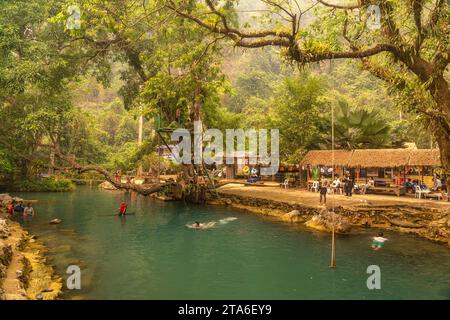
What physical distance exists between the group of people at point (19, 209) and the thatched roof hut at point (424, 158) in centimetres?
2593

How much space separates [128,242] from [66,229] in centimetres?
545

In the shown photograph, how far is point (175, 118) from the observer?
2945 centimetres

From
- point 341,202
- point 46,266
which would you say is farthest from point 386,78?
point 46,266

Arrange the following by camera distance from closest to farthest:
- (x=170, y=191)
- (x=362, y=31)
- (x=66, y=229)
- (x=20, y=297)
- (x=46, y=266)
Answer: (x=20, y=297)
(x=362, y=31)
(x=46, y=266)
(x=66, y=229)
(x=170, y=191)

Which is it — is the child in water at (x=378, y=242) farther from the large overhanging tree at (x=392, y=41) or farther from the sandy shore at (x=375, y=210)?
the large overhanging tree at (x=392, y=41)

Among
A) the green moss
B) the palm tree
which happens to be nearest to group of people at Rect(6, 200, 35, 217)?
the green moss

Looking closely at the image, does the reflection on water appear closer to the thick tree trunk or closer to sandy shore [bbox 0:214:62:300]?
sandy shore [bbox 0:214:62:300]

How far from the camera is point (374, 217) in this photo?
2005 cm

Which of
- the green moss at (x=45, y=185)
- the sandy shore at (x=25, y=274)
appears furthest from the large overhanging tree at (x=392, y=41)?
the green moss at (x=45, y=185)

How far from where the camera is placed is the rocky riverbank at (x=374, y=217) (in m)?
17.4

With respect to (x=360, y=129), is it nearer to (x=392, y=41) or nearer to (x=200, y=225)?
(x=200, y=225)

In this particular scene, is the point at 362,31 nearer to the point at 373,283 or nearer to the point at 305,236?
the point at 373,283

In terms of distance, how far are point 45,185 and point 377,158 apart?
113ft

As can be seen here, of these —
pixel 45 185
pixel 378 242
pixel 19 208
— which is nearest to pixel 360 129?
pixel 378 242
